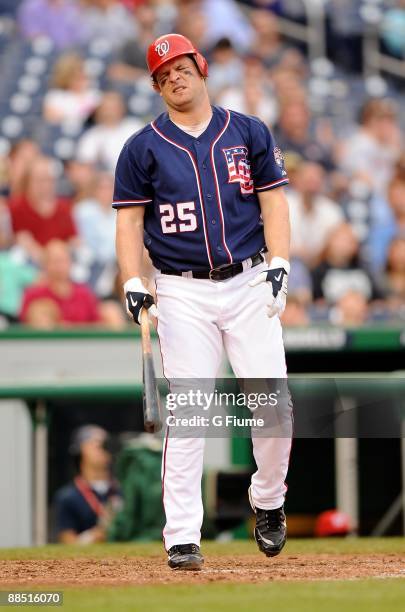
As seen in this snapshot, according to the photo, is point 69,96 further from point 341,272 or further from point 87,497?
point 87,497

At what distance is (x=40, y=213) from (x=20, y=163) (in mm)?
681

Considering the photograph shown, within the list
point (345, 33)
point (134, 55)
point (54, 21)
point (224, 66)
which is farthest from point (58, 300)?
point (345, 33)

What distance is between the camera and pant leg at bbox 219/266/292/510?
17.6 ft

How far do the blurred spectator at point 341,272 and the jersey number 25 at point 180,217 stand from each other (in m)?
5.97

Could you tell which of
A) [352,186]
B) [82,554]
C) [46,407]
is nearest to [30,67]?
[352,186]

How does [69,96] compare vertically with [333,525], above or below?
above

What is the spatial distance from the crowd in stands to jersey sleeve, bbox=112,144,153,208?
4707 mm

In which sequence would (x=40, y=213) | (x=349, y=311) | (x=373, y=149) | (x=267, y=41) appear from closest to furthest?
(x=349, y=311), (x=40, y=213), (x=373, y=149), (x=267, y=41)

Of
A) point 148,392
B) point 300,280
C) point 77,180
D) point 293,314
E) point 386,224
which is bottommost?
point 148,392

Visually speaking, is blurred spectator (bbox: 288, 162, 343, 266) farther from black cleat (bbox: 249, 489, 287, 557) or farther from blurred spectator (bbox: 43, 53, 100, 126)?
black cleat (bbox: 249, 489, 287, 557)

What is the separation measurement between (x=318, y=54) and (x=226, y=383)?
10042mm

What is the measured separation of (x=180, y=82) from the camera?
17.6 feet

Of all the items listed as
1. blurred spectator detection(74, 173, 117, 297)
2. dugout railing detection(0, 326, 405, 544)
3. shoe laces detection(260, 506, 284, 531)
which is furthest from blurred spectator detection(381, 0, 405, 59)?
shoe laces detection(260, 506, 284, 531)

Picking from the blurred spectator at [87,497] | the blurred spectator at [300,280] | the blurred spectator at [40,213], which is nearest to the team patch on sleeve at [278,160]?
the blurred spectator at [87,497]
